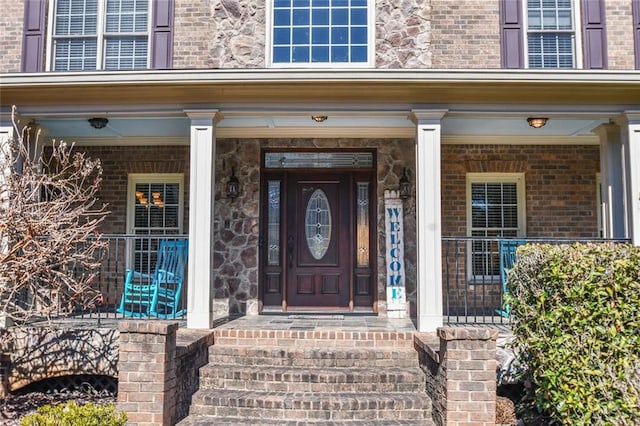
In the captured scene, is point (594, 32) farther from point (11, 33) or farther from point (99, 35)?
point (11, 33)

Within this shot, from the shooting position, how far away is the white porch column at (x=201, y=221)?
18.6 ft

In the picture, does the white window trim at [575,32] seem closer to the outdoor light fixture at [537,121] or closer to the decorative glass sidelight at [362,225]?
the outdoor light fixture at [537,121]

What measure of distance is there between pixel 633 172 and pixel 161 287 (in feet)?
20.3

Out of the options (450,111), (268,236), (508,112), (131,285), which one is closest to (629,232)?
(508,112)

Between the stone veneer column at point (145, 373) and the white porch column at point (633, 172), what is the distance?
518 centimetres

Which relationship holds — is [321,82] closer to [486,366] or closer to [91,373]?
[486,366]

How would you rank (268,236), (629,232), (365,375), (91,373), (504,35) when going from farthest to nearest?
1. (268,236)
2. (504,35)
3. (629,232)
4. (91,373)
5. (365,375)

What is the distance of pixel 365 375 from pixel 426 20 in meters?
4.97

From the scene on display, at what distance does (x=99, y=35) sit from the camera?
23.8 ft

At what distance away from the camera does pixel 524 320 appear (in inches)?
161

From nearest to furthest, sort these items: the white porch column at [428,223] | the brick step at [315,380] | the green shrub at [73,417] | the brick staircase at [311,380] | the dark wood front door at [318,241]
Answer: the green shrub at [73,417], the brick staircase at [311,380], the brick step at [315,380], the white porch column at [428,223], the dark wood front door at [318,241]

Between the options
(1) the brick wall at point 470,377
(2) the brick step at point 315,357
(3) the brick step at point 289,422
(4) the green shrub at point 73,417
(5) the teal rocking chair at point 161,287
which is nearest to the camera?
(4) the green shrub at point 73,417

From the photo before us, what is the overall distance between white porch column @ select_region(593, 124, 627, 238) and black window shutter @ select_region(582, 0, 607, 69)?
1265 millimetres

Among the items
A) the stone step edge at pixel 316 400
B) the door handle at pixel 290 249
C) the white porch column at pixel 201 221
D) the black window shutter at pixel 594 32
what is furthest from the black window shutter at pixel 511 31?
the stone step edge at pixel 316 400
